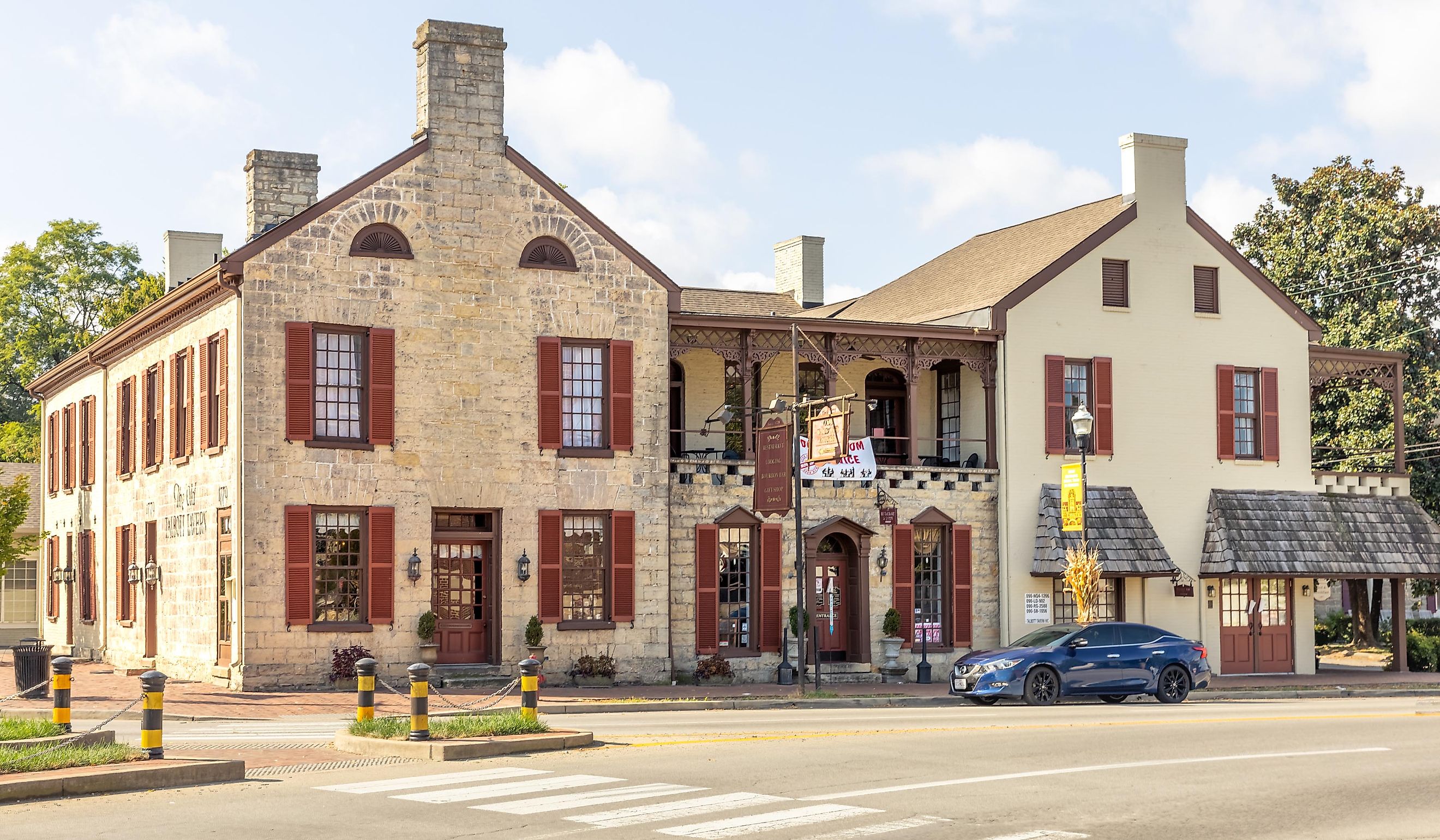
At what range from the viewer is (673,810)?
42.2 feet

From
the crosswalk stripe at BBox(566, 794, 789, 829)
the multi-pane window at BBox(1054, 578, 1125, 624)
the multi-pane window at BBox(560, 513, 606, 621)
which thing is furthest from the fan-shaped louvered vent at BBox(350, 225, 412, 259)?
the crosswalk stripe at BBox(566, 794, 789, 829)

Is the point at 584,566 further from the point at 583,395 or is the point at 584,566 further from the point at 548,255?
the point at 548,255

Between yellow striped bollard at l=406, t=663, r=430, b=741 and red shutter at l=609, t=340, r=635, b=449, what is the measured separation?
1321cm

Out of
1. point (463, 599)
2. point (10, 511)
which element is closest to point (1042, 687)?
point (463, 599)

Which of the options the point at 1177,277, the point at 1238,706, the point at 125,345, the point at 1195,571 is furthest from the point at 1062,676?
the point at 125,345

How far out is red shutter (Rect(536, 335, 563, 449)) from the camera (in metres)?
29.7

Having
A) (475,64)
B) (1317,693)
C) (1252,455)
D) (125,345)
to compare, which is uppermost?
(475,64)

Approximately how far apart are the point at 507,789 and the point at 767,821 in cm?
286

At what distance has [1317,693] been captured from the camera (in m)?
31.6

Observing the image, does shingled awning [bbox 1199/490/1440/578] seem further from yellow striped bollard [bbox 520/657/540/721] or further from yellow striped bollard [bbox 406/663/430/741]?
yellow striped bollard [bbox 406/663/430/741]

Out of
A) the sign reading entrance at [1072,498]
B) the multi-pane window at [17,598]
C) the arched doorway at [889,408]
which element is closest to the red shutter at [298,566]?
the arched doorway at [889,408]

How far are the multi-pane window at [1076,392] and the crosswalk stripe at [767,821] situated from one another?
22.5 meters

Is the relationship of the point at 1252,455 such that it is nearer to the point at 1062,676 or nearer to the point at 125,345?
the point at 1062,676

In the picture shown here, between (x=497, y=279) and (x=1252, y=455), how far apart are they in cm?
1732
